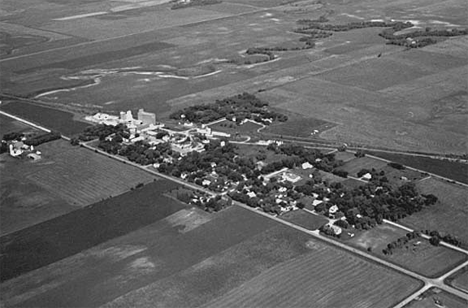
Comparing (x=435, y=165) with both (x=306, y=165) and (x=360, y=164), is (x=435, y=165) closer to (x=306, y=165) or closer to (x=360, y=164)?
(x=360, y=164)

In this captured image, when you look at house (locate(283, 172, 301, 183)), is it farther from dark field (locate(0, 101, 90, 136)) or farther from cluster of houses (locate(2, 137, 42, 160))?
dark field (locate(0, 101, 90, 136))

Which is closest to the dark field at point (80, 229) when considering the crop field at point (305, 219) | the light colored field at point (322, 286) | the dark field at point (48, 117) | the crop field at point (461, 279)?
the crop field at point (305, 219)

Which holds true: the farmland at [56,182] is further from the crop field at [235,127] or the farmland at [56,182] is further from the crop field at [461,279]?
the crop field at [461,279]

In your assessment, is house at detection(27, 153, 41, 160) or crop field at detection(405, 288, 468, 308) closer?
crop field at detection(405, 288, 468, 308)

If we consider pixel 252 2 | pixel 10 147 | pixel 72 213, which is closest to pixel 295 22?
pixel 252 2

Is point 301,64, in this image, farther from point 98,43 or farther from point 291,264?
point 291,264

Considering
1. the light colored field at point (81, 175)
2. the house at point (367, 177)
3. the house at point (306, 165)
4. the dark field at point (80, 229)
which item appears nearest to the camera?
the dark field at point (80, 229)

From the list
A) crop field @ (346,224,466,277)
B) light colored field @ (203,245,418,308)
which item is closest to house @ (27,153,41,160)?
light colored field @ (203,245,418,308)

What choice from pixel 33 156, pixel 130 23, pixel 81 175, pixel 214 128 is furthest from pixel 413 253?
pixel 130 23

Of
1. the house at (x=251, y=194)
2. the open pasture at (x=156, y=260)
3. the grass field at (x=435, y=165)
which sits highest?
the open pasture at (x=156, y=260)
